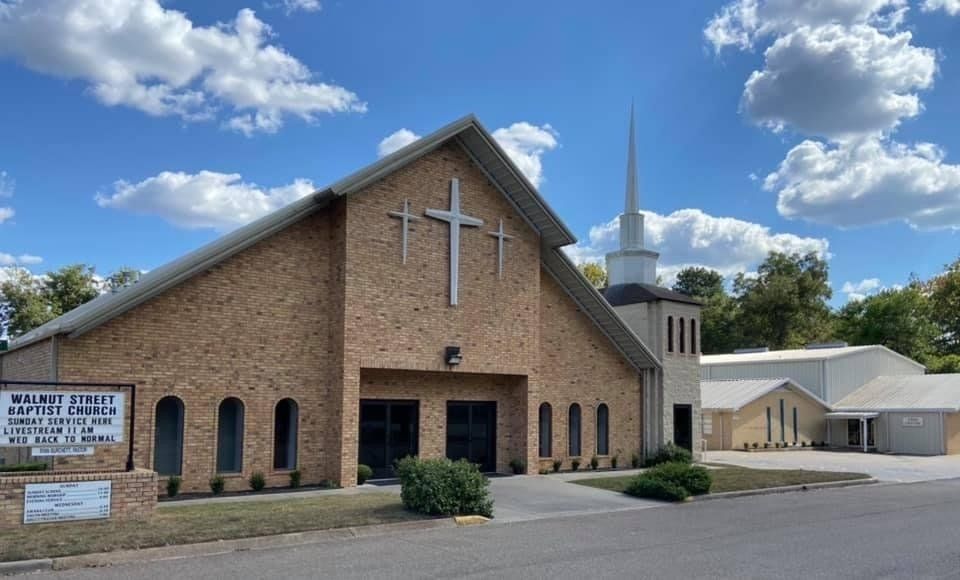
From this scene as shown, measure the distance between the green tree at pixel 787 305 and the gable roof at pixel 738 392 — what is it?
26.2 m

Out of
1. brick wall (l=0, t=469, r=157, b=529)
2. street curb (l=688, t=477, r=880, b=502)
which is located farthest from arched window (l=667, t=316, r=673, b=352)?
brick wall (l=0, t=469, r=157, b=529)

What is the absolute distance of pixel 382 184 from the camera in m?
20.1

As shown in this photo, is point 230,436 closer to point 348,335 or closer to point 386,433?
point 348,335

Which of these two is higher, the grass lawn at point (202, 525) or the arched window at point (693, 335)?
the arched window at point (693, 335)

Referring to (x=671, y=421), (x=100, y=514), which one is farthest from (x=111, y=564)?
(x=671, y=421)

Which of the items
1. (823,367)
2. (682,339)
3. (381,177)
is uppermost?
(381,177)

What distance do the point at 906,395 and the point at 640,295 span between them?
22.0m

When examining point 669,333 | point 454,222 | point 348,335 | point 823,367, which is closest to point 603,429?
point 669,333

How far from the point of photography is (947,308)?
2611 inches

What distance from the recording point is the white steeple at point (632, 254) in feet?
96.2

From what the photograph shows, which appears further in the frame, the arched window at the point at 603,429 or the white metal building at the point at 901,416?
the white metal building at the point at 901,416

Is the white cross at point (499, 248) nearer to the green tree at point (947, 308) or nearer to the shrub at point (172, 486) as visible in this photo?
the shrub at point (172, 486)

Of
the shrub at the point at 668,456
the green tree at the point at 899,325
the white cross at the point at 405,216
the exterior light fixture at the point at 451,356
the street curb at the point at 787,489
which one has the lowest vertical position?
the street curb at the point at 787,489

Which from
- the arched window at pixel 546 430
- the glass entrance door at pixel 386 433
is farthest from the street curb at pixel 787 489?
the glass entrance door at pixel 386 433
